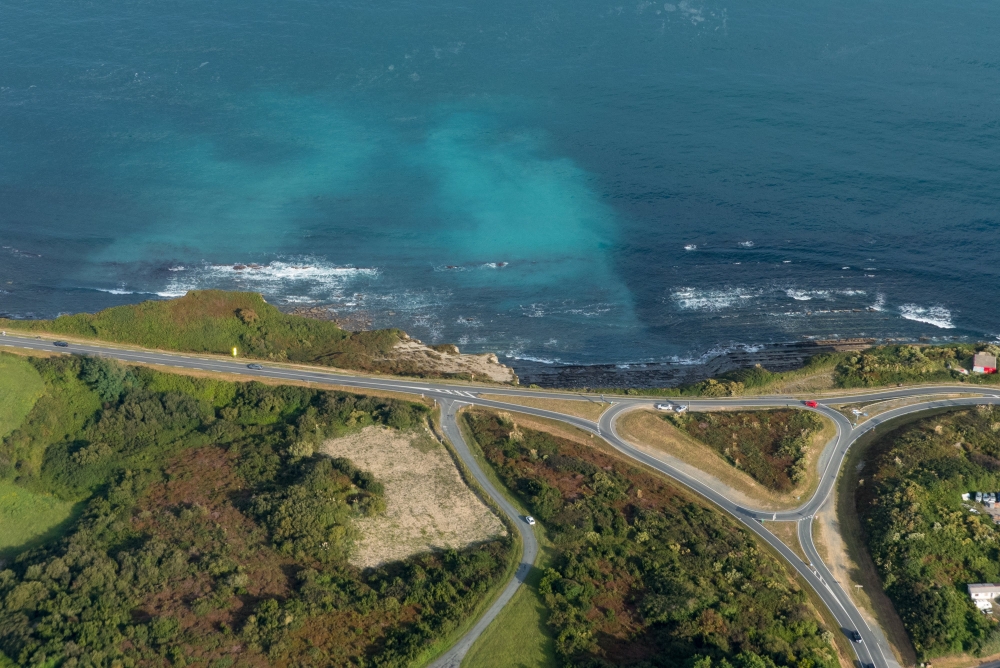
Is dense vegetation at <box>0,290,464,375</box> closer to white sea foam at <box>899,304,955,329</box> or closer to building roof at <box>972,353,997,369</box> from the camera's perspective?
white sea foam at <box>899,304,955,329</box>

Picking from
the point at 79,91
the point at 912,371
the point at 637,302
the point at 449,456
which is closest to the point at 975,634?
the point at 912,371

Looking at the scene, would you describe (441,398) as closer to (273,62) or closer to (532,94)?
(532,94)

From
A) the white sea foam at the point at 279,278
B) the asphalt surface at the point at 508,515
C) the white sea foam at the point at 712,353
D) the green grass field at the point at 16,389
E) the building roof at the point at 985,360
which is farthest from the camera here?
the white sea foam at the point at 279,278

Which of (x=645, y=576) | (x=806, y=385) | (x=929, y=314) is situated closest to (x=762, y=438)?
(x=806, y=385)

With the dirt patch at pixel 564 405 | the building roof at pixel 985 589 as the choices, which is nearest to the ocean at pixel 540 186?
the dirt patch at pixel 564 405

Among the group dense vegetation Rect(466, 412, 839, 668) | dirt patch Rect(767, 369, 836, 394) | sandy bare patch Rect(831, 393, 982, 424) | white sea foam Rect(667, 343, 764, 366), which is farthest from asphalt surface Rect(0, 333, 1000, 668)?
white sea foam Rect(667, 343, 764, 366)

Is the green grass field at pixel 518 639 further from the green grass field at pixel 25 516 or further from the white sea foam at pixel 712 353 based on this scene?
the white sea foam at pixel 712 353
